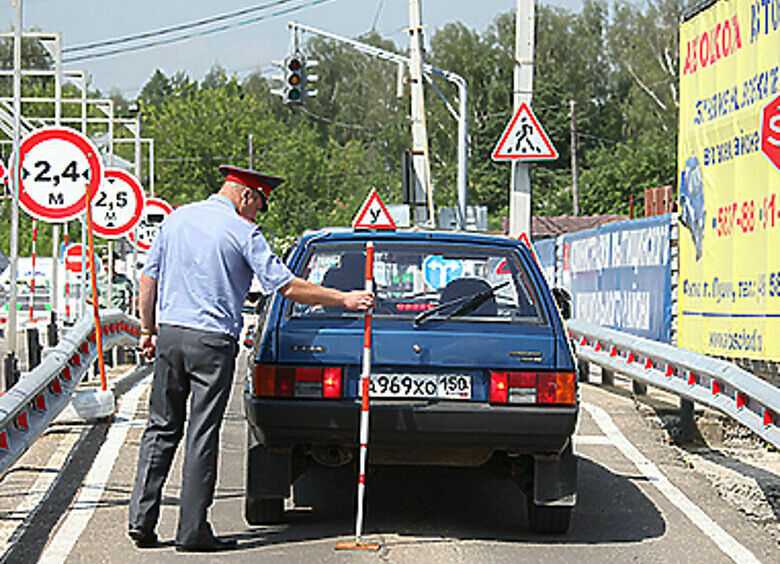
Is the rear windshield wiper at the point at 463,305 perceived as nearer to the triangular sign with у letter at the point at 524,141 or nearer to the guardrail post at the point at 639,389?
the guardrail post at the point at 639,389

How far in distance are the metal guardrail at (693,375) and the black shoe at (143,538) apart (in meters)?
3.39

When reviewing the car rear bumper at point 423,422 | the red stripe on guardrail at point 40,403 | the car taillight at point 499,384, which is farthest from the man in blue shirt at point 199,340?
the red stripe on guardrail at point 40,403

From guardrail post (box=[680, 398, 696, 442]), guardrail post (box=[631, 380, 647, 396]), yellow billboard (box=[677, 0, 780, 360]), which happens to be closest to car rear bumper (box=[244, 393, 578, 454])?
guardrail post (box=[680, 398, 696, 442])

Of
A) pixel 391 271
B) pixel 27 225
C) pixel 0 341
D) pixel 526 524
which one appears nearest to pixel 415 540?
pixel 526 524

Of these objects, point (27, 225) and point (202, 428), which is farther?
point (27, 225)

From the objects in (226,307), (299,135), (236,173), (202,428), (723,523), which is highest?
(299,135)

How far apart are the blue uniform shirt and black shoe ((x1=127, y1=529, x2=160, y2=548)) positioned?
103cm

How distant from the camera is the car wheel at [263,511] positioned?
23.3 feet

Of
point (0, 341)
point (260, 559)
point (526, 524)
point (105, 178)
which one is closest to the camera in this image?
point (260, 559)

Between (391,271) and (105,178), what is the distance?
1084 cm

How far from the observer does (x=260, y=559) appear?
641 cm

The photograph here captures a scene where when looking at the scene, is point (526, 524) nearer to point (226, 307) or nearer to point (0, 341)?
point (226, 307)

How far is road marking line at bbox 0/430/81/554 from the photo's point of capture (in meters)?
6.96

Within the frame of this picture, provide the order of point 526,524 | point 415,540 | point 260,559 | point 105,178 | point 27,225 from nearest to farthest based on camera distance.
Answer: point 260,559, point 415,540, point 526,524, point 105,178, point 27,225
